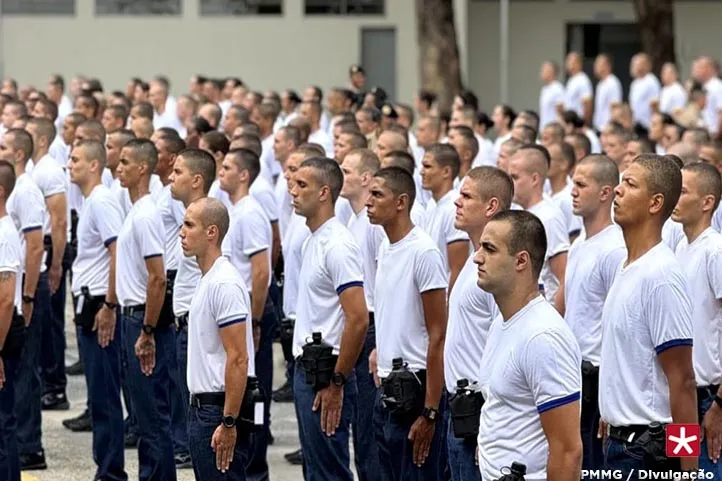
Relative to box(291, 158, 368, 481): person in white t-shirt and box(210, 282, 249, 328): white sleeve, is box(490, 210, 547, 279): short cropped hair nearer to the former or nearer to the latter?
box(210, 282, 249, 328): white sleeve

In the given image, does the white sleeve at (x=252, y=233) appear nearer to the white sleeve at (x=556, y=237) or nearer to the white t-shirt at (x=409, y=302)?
the white sleeve at (x=556, y=237)

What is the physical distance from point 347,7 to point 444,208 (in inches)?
931

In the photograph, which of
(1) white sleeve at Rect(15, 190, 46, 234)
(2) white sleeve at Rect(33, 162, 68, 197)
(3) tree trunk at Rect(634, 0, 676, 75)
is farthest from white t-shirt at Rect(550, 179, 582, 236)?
(3) tree trunk at Rect(634, 0, 676, 75)

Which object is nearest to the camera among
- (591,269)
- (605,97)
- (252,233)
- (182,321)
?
(591,269)

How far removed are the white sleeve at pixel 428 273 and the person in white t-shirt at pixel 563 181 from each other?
10.9ft

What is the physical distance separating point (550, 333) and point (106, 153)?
6.06 m

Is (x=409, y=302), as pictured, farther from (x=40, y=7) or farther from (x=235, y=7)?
(x=40, y=7)

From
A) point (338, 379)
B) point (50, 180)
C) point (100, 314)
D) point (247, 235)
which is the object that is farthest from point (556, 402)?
point (50, 180)

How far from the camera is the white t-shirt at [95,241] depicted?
1090 cm

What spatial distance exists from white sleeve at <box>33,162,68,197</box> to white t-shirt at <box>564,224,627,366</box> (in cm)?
533

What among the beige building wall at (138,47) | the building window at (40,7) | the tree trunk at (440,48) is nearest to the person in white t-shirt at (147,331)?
the tree trunk at (440,48)

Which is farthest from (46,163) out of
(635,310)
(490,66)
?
(490,66)

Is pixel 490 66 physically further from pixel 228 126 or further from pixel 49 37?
pixel 228 126

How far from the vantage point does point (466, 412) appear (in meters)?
7.16
